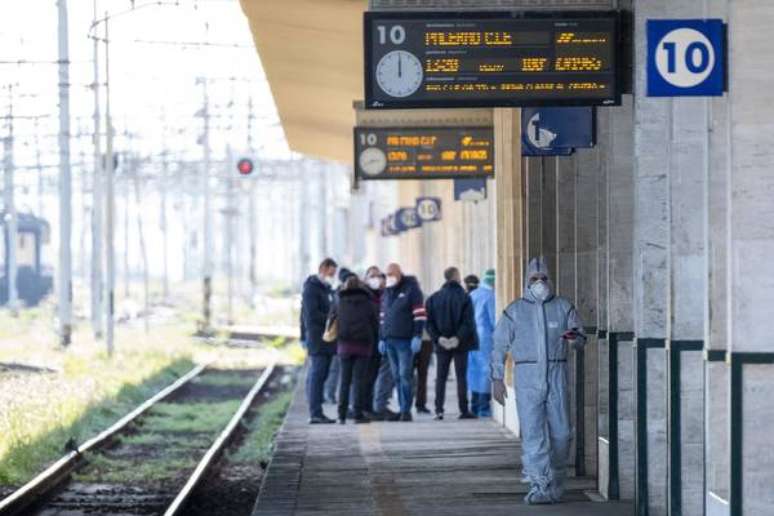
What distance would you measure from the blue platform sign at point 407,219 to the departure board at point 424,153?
11192mm

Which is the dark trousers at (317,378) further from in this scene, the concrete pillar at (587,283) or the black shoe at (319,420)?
the concrete pillar at (587,283)

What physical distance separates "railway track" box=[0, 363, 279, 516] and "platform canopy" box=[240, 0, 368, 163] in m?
4.41

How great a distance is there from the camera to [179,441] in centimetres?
2594

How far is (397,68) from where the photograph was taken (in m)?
14.1

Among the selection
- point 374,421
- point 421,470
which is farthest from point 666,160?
point 374,421

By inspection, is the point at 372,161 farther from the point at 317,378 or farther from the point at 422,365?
the point at 317,378

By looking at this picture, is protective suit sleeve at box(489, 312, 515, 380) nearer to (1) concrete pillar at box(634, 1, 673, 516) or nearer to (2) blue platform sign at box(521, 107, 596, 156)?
(1) concrete pillar at box(634, 1, 673, 516)

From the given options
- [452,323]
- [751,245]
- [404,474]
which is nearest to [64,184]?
[452,323]

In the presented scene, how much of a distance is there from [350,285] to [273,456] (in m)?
3.47

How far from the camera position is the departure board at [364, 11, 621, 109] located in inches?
562

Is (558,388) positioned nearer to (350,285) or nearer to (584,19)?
(584,19)

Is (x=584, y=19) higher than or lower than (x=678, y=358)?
higher

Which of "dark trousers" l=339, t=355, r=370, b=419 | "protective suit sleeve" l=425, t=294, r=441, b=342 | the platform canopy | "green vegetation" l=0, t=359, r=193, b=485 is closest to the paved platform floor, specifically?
"dark trousers" l=339, t=355, r=370, b=419

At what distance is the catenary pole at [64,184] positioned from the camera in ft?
123
